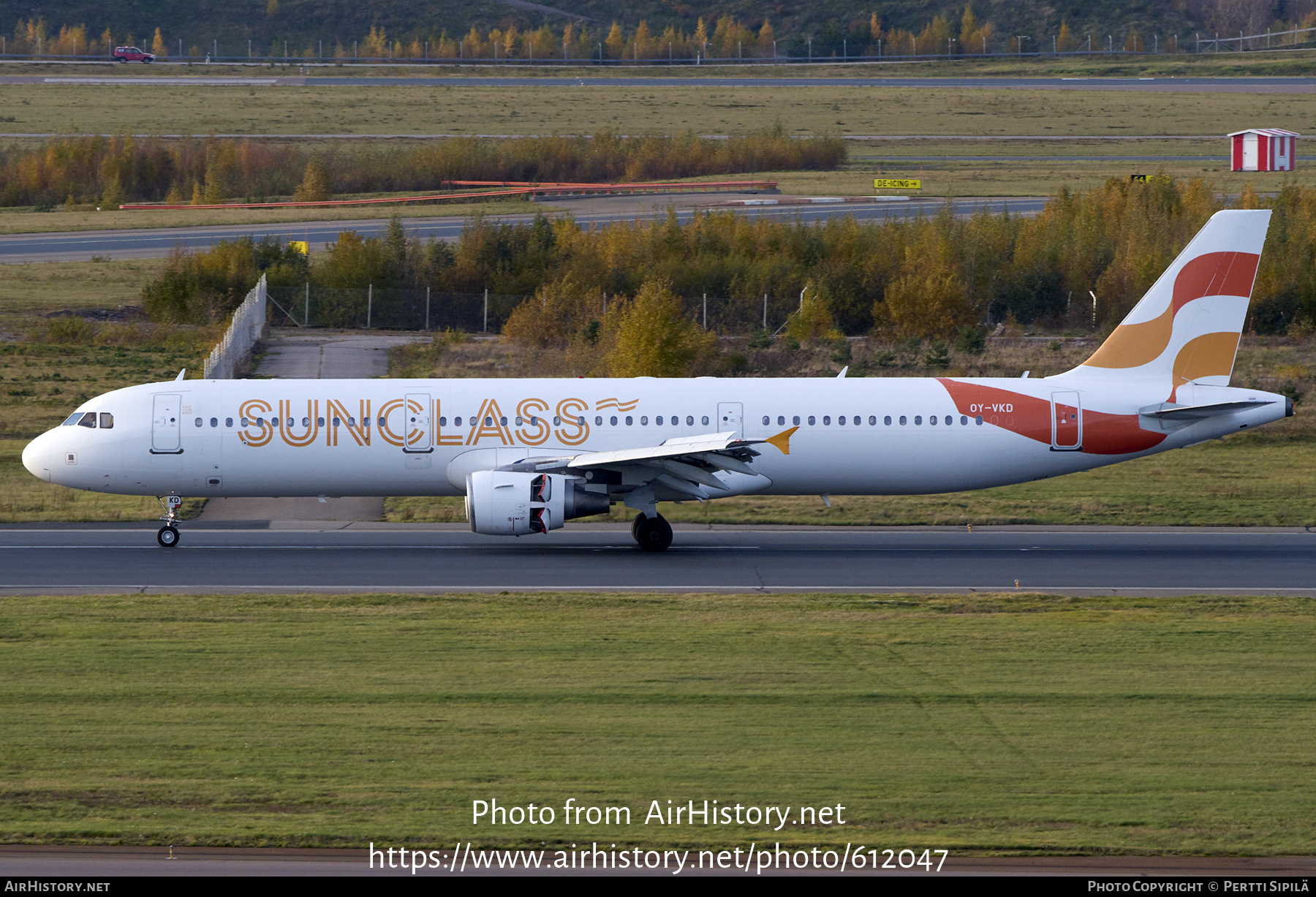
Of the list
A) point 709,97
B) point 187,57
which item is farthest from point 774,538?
point 187,57

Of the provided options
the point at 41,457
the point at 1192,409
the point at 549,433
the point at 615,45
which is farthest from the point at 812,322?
the point at 615,45

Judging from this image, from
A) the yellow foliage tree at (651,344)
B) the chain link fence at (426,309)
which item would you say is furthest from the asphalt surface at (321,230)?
the yellow foliage tree at (651,344)

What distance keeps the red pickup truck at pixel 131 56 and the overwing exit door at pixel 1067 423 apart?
137926 millimetres

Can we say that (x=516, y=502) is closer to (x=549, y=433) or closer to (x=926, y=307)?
(x=549, y=433)

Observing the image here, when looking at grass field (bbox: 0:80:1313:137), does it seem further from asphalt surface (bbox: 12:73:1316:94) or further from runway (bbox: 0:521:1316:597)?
runway (bbox: 0:521:1316:597)

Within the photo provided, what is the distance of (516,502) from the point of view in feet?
89.7

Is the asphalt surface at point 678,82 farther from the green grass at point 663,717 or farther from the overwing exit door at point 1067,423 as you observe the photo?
the green grass at point 663,717

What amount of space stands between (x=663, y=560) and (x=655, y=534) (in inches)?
34.2

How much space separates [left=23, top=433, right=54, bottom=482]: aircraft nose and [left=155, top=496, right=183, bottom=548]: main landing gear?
7.93ft

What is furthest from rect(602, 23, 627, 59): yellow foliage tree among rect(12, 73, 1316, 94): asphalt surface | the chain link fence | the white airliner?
the white airliner

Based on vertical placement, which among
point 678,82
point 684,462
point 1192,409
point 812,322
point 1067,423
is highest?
point 678,82

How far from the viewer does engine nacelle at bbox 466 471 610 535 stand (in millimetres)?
27359

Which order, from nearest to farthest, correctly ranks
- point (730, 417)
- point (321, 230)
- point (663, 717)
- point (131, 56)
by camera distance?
point (663, 717)
point (730, 417)
point (321, 230)
point (131, 56)

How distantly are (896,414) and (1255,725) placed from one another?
1387cm
